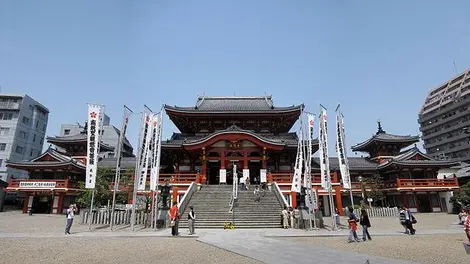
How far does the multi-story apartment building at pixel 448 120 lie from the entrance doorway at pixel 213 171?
2247 inches

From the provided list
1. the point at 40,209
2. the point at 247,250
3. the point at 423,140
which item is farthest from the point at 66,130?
the point at 423,140

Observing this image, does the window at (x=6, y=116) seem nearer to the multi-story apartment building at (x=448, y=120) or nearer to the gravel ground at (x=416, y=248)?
the gravel ground at (x=416, y=248)

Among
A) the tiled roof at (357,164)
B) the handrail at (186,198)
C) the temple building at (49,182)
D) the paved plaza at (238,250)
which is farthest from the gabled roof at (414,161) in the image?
the temple building at (49,182)

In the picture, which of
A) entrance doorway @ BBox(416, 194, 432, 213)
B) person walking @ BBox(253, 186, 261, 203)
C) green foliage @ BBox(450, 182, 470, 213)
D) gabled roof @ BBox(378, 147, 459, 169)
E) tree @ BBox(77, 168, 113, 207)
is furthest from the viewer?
entrance doorway @ BBox(416, 194, 432, 213)

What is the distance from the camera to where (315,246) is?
37.9ft

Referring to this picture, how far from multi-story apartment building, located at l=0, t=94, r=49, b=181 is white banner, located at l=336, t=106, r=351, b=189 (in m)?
60.3

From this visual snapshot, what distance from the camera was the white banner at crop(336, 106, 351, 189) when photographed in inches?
709

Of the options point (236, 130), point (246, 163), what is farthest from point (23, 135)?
point (246, 163)

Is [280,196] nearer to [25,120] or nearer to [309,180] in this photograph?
[309,180]

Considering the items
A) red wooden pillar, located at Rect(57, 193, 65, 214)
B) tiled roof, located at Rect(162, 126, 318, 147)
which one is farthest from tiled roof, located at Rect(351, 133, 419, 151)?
red wooden pillar, located at Rect(57, 193, 65, 214)

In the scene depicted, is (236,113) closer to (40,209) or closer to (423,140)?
(40,209)

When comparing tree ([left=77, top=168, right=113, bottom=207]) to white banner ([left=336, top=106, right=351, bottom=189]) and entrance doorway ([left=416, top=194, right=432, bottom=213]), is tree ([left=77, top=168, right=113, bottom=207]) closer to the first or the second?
white banner ([left=336, top=106, right=351, bottom=189])

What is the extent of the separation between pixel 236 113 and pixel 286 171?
8.94 meters

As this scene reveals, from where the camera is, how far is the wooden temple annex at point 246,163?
30125mm
